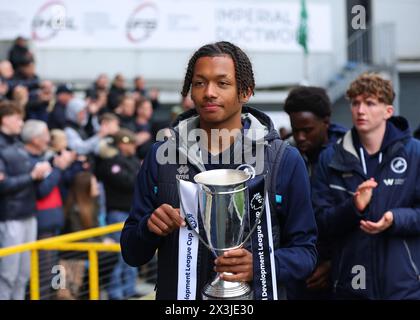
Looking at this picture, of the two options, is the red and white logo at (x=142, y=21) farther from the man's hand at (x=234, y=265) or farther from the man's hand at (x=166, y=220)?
the man's hand at (x=234, y=265)

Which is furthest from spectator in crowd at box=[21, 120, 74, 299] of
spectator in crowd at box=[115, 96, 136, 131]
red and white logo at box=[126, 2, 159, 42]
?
red and white logo at box=[126, 2, 159, 42]

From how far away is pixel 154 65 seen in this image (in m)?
16.2

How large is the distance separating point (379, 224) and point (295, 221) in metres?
0.97

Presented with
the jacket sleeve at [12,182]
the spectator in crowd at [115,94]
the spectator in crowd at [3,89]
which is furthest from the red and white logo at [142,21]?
the jacket sleeve at [12,182]

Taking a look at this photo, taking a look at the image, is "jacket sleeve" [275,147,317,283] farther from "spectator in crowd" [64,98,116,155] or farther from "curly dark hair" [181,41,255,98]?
"spectator in crowd" [64,98,116,155]

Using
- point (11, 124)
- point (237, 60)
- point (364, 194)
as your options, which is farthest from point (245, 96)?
point (11, 124)

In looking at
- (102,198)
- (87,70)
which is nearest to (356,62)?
(87,70)

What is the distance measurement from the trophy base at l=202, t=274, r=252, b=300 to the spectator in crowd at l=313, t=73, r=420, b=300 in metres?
1.20

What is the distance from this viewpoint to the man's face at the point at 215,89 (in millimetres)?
2523

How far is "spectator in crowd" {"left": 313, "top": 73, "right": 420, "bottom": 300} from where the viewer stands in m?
3.50

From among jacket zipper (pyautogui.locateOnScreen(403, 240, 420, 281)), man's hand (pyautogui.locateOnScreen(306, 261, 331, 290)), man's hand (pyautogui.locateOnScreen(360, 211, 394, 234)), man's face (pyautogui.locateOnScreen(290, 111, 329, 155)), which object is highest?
man's face (pyautogui.locateOnScreen(290, 111, 329, 155))

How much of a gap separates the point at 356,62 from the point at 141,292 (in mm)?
11929

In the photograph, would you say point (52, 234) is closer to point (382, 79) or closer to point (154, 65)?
point (382, 79)

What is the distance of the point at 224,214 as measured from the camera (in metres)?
2.36
